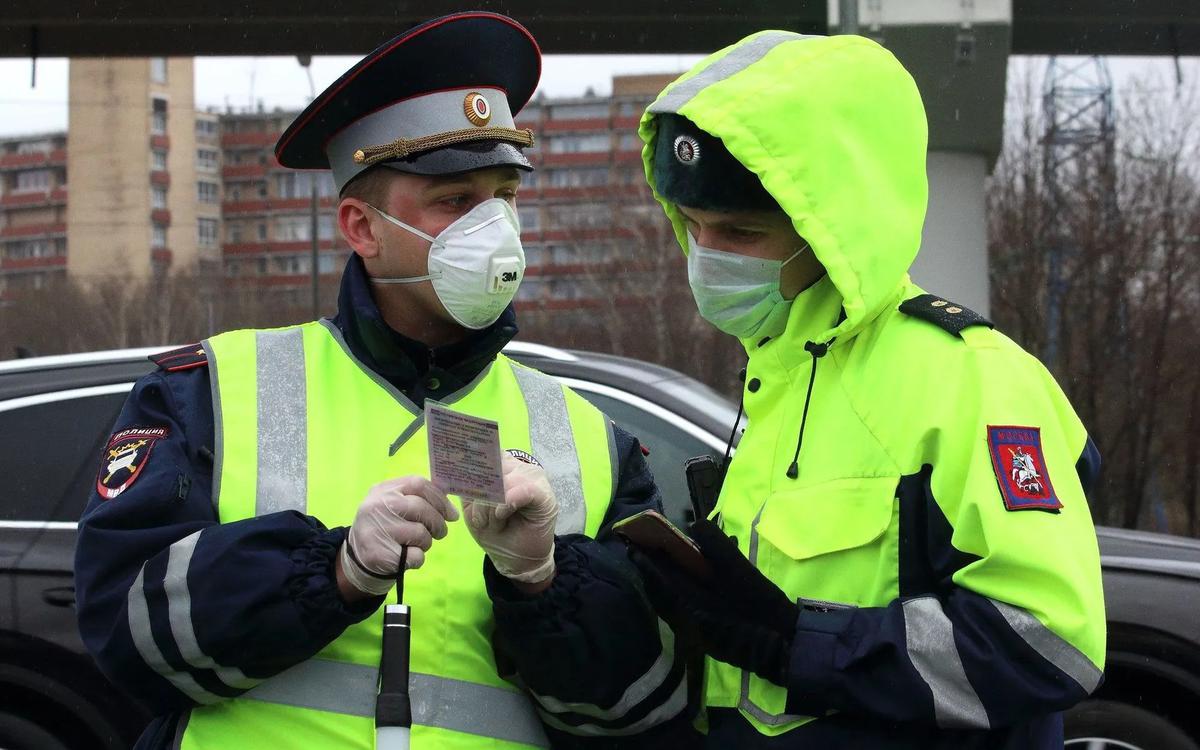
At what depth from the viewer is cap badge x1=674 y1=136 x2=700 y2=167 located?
237 cm

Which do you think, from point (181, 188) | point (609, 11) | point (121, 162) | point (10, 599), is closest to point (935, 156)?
point (609, 11)

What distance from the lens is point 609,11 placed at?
912cm

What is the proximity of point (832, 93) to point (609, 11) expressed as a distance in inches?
283

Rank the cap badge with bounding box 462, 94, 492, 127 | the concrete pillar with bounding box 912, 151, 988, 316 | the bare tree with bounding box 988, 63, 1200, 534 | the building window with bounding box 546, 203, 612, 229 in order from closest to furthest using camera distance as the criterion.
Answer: the cap badge with bounding box 462, 94, 492, 127, the concrete pillar with bounding box 912, 151, 988, 316, the bare tree with bounding box 988, 63, 1200, 534, the building window with bounding box 546, 203, 612, 229

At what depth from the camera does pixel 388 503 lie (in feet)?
6.86

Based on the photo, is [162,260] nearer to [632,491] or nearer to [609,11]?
[609,11]

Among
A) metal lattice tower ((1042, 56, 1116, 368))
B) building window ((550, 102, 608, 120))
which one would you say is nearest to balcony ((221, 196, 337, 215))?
building window ((550, 102, 608, 120))

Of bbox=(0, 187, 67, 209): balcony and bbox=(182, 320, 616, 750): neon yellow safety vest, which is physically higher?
bbox=(0, 187, 67, 209): balcony

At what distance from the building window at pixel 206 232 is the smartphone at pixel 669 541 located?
66956 mm

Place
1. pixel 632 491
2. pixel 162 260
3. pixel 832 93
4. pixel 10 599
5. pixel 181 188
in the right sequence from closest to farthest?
pixel 832 93 < pixel 632 491 < pixel 10 599 < pixel 162 260 < pixel 181 188

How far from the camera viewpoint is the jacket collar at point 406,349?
2.54 metres

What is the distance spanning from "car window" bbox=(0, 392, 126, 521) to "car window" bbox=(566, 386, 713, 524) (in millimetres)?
1625

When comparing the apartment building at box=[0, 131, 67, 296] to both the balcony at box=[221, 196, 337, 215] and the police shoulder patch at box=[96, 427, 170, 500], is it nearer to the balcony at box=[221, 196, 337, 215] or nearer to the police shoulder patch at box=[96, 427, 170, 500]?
the balcony at box=[221, 196, 337, 215]

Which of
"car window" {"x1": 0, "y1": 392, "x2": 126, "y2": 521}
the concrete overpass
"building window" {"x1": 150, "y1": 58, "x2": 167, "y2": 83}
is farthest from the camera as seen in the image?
"building window" {"x1": 150, "y1": 58, "x2": 167, "y2": 83}
